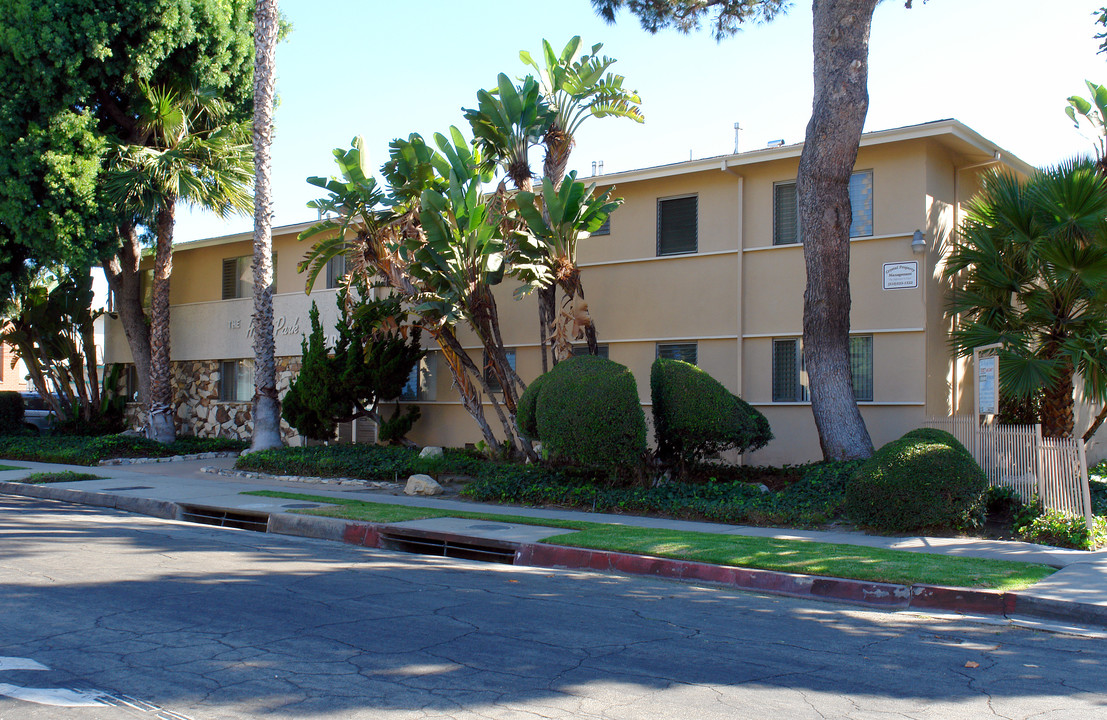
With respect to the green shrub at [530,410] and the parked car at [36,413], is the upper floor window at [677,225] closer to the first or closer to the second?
the green shrub at [530,410]

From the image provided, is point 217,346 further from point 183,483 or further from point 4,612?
point 4,612

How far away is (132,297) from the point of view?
25.0 m

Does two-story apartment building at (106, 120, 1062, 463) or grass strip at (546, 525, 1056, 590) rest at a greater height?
Answer: two-story apartment building at (106, 120, 1062, 463)

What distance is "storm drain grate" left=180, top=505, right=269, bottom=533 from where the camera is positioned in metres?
13.3

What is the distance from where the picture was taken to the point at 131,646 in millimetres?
6020

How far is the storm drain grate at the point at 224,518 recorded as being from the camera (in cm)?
1326

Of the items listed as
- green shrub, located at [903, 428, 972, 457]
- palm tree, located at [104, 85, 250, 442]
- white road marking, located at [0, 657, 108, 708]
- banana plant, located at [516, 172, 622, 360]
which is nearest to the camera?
white road marking, located at [0, 657, 108, 708]

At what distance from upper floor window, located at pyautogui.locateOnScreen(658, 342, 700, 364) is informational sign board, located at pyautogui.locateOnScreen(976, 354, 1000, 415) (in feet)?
21.0

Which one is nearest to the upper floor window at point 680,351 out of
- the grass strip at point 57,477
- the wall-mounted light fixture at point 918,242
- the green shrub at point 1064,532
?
the wall-mounted light fixture at point 918,242

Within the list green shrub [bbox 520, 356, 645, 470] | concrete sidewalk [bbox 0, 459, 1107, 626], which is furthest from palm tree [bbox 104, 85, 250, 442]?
green shrub [bbox 520, 356, 645, 470]

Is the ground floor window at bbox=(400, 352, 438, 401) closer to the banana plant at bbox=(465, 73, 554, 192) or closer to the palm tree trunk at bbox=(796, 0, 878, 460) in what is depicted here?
the banana plant at bbox=(465, 73, 554, 192)

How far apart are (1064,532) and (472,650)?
313 inches

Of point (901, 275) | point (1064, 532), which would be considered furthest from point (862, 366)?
point (1064, 532)

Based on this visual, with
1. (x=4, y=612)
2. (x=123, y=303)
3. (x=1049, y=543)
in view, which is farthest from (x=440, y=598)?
(x=123, y=303)
